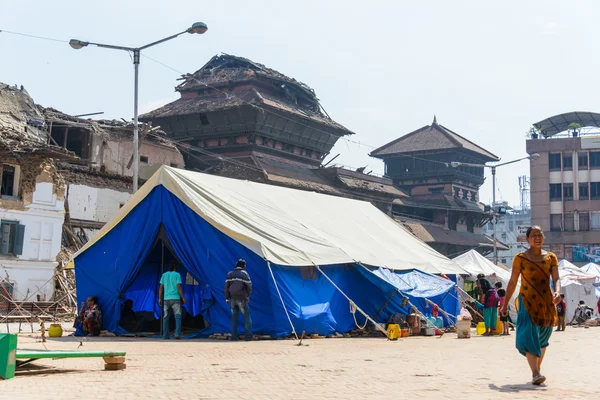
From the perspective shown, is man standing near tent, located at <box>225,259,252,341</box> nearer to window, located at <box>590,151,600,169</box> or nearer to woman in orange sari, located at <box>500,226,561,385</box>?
woman in orange sari, located at <box>500,226,561,385</box>

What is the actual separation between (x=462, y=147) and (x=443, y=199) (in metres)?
5.53

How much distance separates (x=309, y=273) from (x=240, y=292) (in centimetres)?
237

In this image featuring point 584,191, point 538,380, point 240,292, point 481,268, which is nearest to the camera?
point 538,380

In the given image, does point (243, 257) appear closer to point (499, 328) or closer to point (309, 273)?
point (309, 273)

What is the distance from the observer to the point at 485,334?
71.8ft

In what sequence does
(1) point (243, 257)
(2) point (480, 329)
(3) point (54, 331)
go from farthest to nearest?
(2) point (480, 329), (3) point (54, 331), (1) point (243, 257)

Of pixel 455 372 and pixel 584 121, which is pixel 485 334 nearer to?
pixel 455 372

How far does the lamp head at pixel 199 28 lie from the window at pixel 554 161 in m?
54.8

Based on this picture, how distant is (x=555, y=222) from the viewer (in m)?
71.7

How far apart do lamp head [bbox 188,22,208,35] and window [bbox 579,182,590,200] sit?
55193 millimetres

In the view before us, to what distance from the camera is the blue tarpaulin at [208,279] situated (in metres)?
17.3

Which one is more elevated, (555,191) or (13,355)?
(555,191)

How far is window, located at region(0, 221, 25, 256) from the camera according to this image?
30.3 m

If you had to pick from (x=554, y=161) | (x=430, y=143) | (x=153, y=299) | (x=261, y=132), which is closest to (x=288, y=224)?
(x=153, y=299)
